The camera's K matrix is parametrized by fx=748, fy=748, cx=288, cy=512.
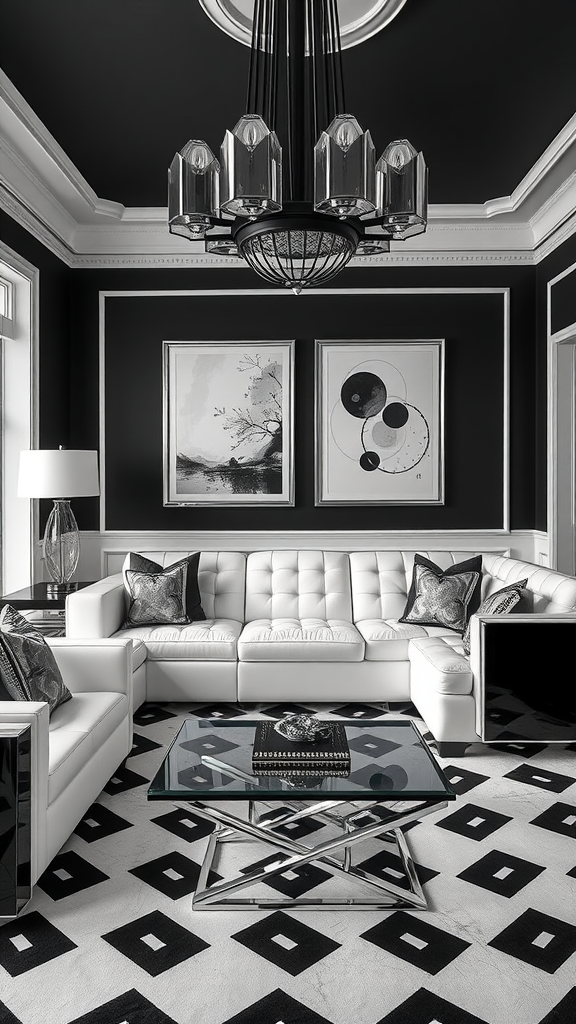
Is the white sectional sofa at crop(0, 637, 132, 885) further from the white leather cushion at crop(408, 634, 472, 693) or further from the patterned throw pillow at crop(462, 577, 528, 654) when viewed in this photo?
the patterned throw pillow at crop(462, 577, 528, 654)

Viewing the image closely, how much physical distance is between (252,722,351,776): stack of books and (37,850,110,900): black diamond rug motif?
2.17 ft

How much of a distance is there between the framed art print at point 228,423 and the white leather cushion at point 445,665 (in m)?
1.82

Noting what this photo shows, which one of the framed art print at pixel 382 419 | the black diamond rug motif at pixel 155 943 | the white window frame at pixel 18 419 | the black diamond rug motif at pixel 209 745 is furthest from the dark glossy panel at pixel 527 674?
the white window frame at pixel 18 419

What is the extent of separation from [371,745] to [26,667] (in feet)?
4.36

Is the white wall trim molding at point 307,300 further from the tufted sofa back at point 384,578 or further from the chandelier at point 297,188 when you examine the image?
the chandelier at point 297,188

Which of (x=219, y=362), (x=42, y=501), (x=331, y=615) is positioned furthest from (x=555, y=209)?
(x=42, y=501)

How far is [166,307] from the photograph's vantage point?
558 centimetres

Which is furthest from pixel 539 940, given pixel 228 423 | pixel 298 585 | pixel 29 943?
pixel 228 423

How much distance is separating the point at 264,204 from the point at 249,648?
2.72m

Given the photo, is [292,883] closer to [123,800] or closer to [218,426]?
[123,800]

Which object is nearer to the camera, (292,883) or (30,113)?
(292,883)

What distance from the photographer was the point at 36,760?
2.30 meters

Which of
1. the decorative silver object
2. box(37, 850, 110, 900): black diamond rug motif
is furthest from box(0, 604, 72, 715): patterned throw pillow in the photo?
the decorative silver object

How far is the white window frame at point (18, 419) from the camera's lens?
15.7ft
